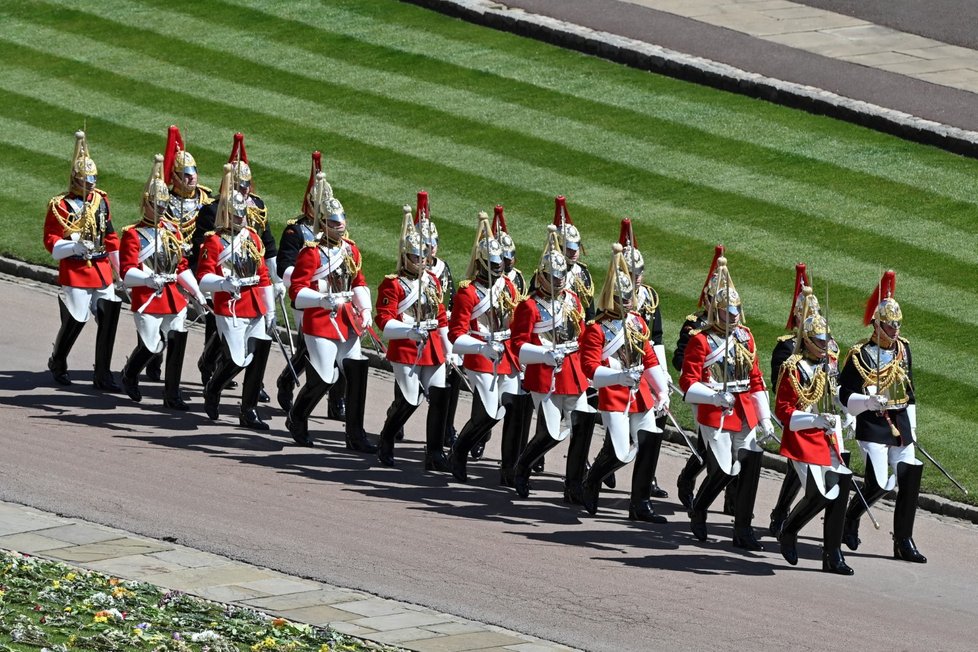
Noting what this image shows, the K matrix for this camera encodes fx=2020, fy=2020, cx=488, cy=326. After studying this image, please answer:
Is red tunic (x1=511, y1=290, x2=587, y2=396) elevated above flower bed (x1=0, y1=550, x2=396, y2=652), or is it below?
above

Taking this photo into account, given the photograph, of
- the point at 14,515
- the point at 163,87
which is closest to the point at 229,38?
the point at 163,87

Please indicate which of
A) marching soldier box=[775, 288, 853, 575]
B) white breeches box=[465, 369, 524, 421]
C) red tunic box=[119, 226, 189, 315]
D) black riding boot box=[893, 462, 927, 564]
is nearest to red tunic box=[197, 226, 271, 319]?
red tunic box=[119, 226, 189, 315]

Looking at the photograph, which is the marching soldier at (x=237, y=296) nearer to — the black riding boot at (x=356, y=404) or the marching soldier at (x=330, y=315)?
the marching soldier at (x=330, y=315)

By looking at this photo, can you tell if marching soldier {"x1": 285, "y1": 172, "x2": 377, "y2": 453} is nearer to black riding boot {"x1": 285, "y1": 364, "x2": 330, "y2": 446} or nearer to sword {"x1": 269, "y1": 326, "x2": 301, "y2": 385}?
black riding boot {"x1": 285, "y1": 364, "x2": 330, "y2": 446}

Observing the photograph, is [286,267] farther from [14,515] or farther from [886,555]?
[886,555]

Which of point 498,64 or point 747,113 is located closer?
point 747,113

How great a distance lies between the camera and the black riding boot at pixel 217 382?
631 inches

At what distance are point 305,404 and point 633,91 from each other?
28.4 feet

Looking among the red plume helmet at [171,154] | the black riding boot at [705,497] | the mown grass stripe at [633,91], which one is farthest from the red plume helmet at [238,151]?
the mown grass stripe at [633,91]

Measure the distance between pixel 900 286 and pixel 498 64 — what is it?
697 centimetres

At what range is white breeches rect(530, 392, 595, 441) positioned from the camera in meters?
14.7

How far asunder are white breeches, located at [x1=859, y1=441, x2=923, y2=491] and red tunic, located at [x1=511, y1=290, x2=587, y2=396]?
2.12 metres

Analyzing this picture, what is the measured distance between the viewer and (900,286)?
18.7 metres

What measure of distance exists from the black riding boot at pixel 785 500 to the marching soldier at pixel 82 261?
5839 millimetres
